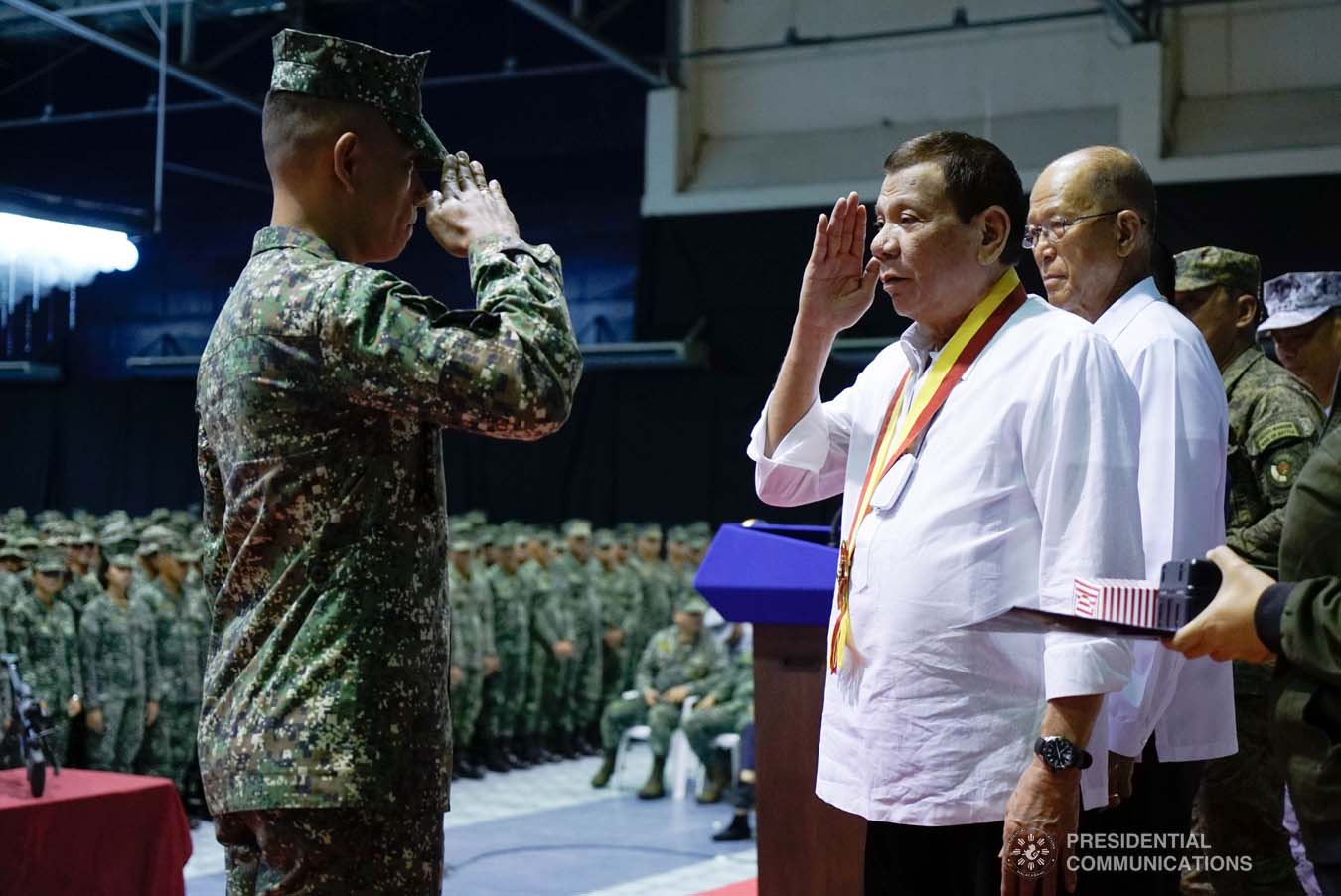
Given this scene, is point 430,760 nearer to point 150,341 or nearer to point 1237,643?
point 1237,643

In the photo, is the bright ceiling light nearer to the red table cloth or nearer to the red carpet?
the red table cloth

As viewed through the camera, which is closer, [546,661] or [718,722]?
[718,722]

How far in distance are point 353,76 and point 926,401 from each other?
799 millimetres

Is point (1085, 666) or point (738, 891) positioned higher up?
point (1085, 666)

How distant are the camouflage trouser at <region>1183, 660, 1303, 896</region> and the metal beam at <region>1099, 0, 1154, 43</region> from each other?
332 inches

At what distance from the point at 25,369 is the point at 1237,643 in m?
16.7

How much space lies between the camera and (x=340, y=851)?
1.66m

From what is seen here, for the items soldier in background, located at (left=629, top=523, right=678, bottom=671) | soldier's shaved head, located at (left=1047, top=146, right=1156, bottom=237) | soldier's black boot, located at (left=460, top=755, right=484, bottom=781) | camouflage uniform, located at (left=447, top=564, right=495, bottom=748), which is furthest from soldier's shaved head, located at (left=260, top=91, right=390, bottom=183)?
soldier in background, located at (left=629, top=523, right=678, bottom=671)

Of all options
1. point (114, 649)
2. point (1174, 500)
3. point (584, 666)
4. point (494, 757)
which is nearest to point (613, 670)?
point (584, 666)

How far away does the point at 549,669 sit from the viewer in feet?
33.7

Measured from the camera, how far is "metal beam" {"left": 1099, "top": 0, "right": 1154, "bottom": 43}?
10242 mm

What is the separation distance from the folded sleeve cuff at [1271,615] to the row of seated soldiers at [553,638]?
284 inches

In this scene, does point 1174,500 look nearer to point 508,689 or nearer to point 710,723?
point 710,723

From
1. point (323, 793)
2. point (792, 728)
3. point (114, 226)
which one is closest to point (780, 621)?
point (792, 728)
